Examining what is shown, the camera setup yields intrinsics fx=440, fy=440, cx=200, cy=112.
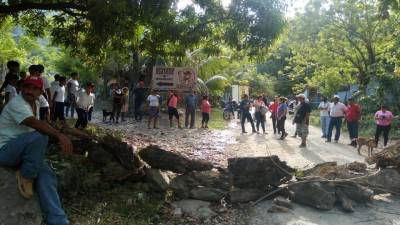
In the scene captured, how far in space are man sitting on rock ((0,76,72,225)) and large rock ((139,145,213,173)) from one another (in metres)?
2.78

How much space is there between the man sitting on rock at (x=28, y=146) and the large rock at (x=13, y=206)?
12 centimetres

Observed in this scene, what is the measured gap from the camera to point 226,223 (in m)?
6.01

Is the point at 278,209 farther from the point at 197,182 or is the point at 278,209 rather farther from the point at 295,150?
the point at 295,150

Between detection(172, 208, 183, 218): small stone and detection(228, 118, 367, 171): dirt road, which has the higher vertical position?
detection(228, 118, 367, 171): dirt road

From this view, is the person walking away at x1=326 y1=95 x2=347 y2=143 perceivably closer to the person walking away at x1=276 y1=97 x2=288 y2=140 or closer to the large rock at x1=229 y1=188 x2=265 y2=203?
the person walking away at x1=276 y1=97 x2=288 y2=140

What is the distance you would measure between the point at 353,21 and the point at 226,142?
13588 millimetres

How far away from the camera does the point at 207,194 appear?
664 centimetres

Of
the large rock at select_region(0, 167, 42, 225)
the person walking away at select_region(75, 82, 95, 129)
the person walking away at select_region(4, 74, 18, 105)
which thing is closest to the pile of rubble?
the large rock at select_region(0, 167, 42, 225)

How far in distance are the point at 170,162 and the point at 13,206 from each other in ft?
9.84

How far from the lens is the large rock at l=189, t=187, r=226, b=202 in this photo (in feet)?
21.7

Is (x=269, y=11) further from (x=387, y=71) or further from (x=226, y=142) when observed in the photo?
(x=387, y=71)

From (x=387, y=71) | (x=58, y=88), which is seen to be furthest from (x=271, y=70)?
(x=58, y=88)

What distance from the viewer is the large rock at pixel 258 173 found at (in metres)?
7.05

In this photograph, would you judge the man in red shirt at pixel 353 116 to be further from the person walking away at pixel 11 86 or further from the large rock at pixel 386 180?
the person walking away at pixel 11 86
